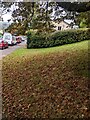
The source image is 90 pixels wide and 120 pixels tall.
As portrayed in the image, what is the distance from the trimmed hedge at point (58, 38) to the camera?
24344 millimetres

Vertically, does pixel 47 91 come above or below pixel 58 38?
below

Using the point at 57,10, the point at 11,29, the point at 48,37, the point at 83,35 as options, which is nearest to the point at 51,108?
the point at 11,29

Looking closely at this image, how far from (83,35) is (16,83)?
1494 centimetres

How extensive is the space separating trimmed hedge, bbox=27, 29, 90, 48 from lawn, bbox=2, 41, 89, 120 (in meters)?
10.7

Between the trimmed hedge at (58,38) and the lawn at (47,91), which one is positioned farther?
the trimmed hedge at (58,38)

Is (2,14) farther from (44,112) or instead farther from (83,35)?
(83,35)

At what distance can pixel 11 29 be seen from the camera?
9.74 metres

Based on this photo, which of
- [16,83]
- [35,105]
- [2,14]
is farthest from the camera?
[16,83]

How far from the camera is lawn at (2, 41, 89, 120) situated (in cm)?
807

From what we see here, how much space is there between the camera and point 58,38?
80.8 ft

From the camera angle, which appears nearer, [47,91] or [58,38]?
[47,91]

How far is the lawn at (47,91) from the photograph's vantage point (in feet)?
26.5

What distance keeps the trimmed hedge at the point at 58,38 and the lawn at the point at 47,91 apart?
34.9ft

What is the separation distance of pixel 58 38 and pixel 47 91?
1531 cm
